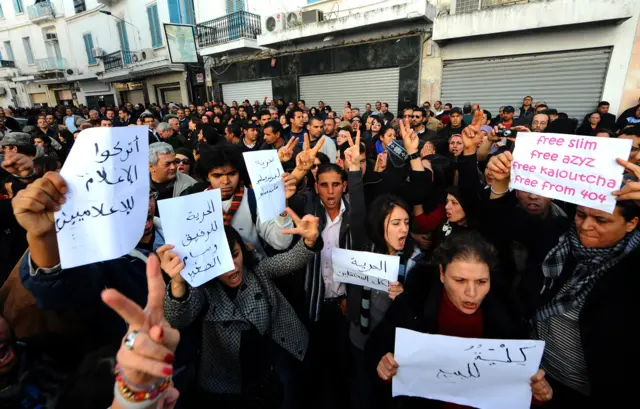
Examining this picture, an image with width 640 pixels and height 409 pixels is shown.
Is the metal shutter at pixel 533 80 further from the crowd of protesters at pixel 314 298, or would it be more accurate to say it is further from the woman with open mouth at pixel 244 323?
the woman with open mouth at pixel 244 323

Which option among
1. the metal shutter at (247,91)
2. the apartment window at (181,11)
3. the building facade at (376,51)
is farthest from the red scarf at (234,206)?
the apartment window at (181,11)

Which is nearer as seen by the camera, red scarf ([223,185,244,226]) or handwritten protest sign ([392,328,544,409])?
handwritten protest sign ([392,328,544,409])

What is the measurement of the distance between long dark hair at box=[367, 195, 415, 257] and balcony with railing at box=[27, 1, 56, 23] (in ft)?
103

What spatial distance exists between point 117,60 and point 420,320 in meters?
24.3

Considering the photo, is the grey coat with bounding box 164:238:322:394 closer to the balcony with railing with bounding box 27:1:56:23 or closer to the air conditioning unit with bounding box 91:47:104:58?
the air conditioning unit with bounding box 91:47:104:58

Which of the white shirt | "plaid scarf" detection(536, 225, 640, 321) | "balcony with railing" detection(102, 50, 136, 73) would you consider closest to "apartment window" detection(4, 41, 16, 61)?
"balcony with railing" detection(102, 50, 136, 73)

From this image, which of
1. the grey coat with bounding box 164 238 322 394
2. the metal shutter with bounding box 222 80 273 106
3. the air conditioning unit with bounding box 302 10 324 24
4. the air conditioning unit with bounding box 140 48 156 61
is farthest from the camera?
the air conditioning unit with bounding box 140 48 156 61

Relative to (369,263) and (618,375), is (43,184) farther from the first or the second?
(618,375)

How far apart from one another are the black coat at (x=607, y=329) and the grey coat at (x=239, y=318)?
1.35m

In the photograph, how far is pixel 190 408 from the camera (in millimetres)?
1958

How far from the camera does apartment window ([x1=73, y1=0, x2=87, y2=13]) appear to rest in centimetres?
2122

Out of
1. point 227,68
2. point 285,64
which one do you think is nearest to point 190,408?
point 285,64

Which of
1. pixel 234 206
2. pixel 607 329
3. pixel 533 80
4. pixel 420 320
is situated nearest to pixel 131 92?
pixel 533 80

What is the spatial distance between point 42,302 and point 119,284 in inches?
13.3
